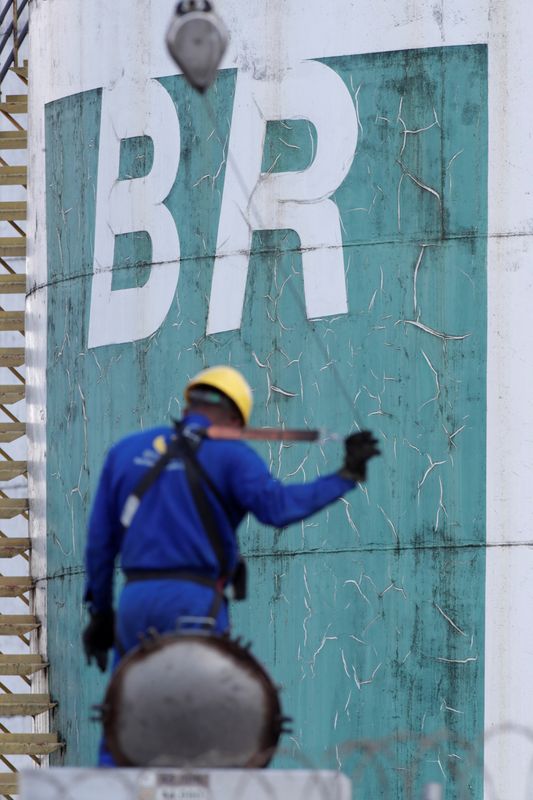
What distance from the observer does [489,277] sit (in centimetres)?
2011

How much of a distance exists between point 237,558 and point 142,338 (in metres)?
9.62

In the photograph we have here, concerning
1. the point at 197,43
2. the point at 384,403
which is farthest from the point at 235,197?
the point at 197,43

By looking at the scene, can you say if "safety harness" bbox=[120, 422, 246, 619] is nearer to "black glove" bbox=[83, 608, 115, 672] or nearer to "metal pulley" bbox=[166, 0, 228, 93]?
"black glove" bbox=[83, 608, 115, 672]

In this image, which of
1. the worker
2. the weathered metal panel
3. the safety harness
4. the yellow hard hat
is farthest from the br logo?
the safety harness

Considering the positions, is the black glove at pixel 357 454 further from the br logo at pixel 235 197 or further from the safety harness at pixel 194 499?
the br logo at pixel 235 197

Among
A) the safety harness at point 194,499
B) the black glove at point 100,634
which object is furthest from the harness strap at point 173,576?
the black glove at point 100,634

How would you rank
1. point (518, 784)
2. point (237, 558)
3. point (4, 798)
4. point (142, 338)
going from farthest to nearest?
1. point (4, 798)
2. point (142, 338)
3. point (518, 784)
4. point (237, 558)

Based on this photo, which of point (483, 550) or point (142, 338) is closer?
point (483, 550)

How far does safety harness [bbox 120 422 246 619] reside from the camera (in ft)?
38.3

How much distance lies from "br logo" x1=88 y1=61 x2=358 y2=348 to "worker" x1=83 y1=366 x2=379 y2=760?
854 centimetres

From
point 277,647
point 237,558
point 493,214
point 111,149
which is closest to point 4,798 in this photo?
point 277,647

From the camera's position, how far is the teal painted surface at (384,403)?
1992cm

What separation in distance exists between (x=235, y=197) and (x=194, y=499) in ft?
31.2

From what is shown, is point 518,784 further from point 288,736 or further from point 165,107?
point 165,107
